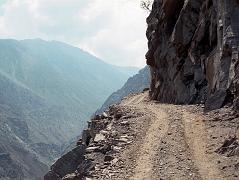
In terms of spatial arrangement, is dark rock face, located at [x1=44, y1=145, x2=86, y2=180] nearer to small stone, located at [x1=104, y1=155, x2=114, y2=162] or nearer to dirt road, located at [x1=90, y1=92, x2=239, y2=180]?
dirt road, located at [x1=90, y1=92, x2=239, y2=180]

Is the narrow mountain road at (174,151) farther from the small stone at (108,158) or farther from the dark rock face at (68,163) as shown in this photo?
the dark rock face at (68,163)

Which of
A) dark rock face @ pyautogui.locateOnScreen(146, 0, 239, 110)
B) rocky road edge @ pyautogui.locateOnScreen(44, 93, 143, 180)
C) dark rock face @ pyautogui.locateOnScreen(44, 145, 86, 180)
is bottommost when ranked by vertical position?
dark rock face @ pyautogui.locateOnScreen(44, 145, 86, 180)

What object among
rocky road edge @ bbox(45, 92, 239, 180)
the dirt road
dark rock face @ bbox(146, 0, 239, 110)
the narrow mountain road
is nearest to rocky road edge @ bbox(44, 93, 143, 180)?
rocky road edge @ bbox(45, 92, 239, 180)

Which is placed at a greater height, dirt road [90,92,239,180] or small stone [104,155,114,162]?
dirt road [90,92,239,180]

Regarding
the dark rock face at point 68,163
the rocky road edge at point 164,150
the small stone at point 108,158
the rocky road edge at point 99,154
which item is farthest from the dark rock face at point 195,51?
the dark rock face at point 68,163

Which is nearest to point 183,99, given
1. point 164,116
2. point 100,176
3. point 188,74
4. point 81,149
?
point 188,74

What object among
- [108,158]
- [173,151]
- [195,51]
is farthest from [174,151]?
[195,51]

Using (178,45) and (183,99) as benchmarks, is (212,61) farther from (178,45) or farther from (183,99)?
(178,45)

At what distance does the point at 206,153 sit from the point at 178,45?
2612cm

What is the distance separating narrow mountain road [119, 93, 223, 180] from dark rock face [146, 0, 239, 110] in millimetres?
3197

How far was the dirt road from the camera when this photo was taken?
20.3 m

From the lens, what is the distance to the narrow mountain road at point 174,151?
2039 cm

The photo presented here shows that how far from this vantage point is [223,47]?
3325 centimetres

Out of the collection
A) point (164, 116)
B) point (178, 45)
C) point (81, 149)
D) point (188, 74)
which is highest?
point (178, 45)
